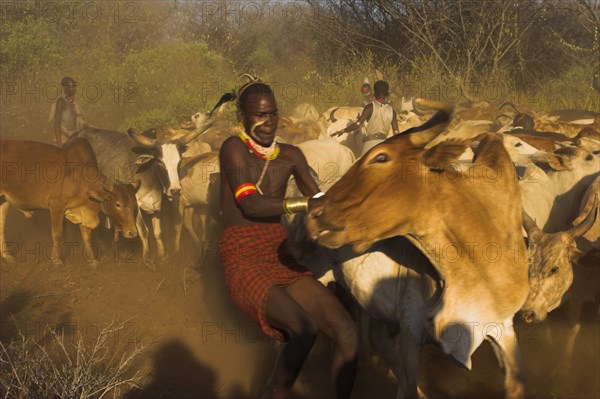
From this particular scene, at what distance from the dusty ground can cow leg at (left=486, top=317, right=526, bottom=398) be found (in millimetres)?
1452

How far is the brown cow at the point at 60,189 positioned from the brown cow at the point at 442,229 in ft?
17.2

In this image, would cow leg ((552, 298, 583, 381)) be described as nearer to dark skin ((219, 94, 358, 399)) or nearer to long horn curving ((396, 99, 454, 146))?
dark skin ((219, 94, 358, 399))

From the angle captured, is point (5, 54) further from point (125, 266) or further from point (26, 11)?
point (125, 266)

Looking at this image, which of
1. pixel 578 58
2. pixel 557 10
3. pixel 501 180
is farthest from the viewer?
pixel 557 10

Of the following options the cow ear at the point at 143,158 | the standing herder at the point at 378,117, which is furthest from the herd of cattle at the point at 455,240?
the cow ear at the point at 143,158

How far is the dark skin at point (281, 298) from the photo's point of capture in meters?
3.68

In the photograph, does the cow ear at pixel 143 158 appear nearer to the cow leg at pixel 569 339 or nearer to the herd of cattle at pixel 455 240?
the herd of cattle at pixel 455 240

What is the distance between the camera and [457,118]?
12.0 feet

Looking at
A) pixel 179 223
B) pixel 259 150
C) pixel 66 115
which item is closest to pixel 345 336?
pixel 259 150

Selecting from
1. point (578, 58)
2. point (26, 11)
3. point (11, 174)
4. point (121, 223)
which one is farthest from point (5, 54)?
point (578, 58)

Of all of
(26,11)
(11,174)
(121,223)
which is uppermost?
(26,11)

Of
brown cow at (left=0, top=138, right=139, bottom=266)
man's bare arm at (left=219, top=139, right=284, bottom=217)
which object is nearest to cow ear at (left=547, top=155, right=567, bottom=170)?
man's bare arm at (left=219, top=139, right=284, bottom=217)

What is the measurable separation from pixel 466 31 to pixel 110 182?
12.7 m

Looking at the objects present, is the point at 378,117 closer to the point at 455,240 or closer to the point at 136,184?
the point at 136,184
